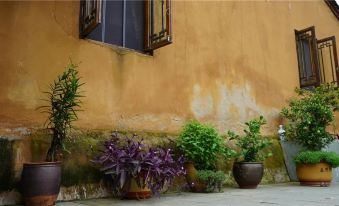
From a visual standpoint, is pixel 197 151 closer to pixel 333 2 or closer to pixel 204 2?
pixel 204 2

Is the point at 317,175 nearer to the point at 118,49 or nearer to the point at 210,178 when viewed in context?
the point at 210,178

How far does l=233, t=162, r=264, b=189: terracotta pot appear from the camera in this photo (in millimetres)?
4832

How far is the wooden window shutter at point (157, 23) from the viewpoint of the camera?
458cm

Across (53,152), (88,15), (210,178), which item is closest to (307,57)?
(210,178)

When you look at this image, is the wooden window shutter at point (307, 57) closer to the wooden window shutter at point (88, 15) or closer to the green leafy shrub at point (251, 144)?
the green leafy shrub at point (251, 144)

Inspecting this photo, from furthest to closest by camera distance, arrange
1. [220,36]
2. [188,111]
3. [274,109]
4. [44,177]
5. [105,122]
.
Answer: [274,109]
[220,36]
[188,111]
[105,122]
[44,177]

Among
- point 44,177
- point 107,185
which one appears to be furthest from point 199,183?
point 44,177

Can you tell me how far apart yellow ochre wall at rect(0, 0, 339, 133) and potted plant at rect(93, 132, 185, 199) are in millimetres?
672

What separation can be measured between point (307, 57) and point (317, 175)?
352 centimetres

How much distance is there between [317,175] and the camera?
18.0 ft

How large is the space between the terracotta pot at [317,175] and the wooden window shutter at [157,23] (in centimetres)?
303

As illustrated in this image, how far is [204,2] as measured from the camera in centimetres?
590

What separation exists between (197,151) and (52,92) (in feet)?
5.92

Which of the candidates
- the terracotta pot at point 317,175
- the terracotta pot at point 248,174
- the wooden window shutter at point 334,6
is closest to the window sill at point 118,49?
the terracotta pot at point 248,174
